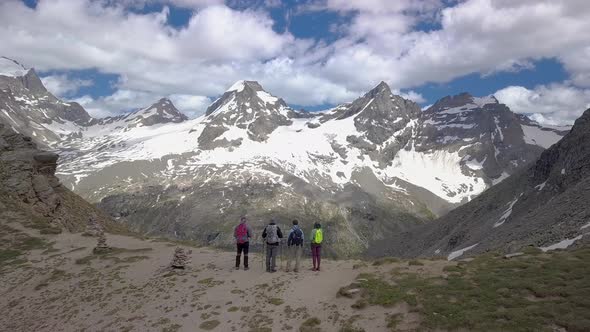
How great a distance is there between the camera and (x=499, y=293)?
24.7m

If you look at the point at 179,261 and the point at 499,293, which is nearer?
the point at 499,293

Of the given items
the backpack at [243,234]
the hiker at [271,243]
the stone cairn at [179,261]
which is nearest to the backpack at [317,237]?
the hiker at [271,243]

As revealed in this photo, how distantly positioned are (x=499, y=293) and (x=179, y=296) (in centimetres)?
2134

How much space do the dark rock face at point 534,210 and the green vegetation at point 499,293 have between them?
63.7 ft

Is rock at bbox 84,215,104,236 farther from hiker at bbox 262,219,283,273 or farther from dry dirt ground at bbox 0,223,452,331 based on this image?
hiker at bbox 262,219,283,273

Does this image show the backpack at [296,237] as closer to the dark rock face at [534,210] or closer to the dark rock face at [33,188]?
the dark rock face at [534,210]

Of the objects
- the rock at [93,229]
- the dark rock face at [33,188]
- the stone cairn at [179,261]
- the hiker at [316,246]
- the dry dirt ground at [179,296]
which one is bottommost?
the dry dirt ground at [179,296]

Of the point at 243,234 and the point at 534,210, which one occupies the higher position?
the point at 534,210

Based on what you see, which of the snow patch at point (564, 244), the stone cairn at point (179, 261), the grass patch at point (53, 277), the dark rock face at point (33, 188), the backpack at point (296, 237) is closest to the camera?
the backpack at point (296, 237)

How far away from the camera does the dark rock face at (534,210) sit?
59.7m

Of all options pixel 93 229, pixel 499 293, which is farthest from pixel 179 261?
pixel 499 293

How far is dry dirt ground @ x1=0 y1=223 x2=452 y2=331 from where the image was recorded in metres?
26.1

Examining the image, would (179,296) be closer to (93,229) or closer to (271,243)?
(271,243)

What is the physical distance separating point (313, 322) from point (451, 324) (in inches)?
304
